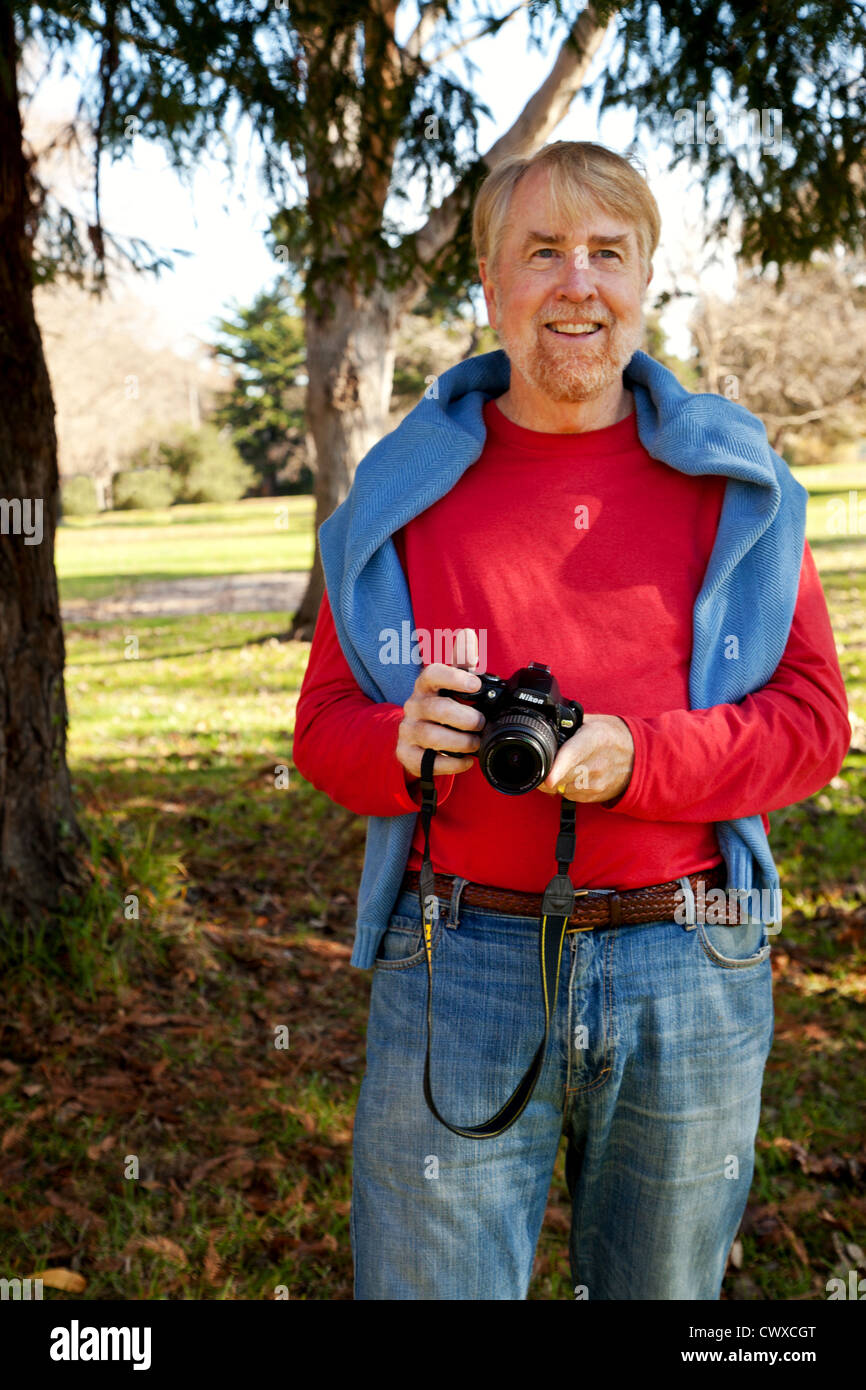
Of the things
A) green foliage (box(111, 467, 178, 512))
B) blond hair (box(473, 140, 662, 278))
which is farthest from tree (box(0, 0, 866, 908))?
green foliage (box(111, 467, 178, 512))

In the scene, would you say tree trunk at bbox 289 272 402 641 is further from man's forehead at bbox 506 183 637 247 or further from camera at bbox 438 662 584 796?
camera at bbox 438 662 584 796

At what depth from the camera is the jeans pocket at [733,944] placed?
1.78 meters

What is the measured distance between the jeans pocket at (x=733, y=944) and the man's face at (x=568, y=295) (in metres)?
0.88

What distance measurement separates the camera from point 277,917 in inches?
198

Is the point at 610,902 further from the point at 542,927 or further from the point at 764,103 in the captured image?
the point at 764,103

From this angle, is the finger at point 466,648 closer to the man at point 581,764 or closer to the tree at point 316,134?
the man at point 581,764

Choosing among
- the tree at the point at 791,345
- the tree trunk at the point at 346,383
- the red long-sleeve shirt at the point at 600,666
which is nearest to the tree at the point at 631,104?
the red long-sleeve shirt at the point at 600,666

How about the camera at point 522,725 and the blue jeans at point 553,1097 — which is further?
the blue jeans at point 553,1097

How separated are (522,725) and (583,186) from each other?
91 centimetres

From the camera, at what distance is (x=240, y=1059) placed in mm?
3973

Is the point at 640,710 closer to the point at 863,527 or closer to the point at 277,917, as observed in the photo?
the point at 277,917
